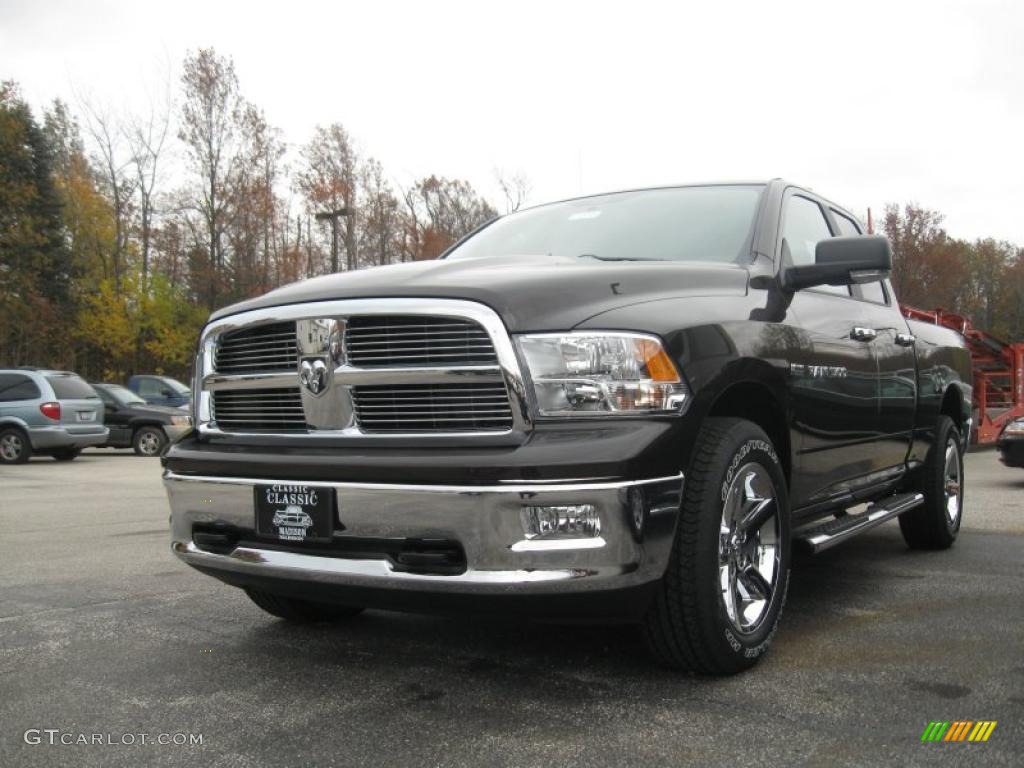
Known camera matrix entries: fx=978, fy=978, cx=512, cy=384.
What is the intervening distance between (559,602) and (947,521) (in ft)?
12.5

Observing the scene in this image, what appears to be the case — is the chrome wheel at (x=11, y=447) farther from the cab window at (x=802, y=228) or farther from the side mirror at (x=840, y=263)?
the side mirror at (x=840, y=263)

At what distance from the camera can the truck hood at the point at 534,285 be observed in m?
2.88

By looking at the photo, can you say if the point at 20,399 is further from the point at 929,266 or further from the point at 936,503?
the point at 929,266

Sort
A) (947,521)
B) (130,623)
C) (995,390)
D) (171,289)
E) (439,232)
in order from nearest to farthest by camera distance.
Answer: (130,623)
(947,521)
(995,390)
(171,289)
(439,232)

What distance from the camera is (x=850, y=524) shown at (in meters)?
4.14

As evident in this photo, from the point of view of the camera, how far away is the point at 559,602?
2.71 meters

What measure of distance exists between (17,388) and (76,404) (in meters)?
0.97

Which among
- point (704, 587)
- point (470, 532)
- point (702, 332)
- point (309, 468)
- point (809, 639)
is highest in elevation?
point (702, 332)

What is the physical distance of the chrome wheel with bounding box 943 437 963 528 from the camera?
227 inches

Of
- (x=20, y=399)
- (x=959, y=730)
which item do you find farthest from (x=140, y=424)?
(x=959, y=730)

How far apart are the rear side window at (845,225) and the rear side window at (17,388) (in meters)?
14.6

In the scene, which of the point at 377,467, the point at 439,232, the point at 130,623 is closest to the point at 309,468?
the point at 377,467

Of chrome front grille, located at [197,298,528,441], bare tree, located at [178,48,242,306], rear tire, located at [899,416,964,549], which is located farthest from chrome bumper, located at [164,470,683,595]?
bare tree, located at [178,48,242,306]

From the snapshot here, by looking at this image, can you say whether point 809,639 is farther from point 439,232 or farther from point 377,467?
point 439,232
